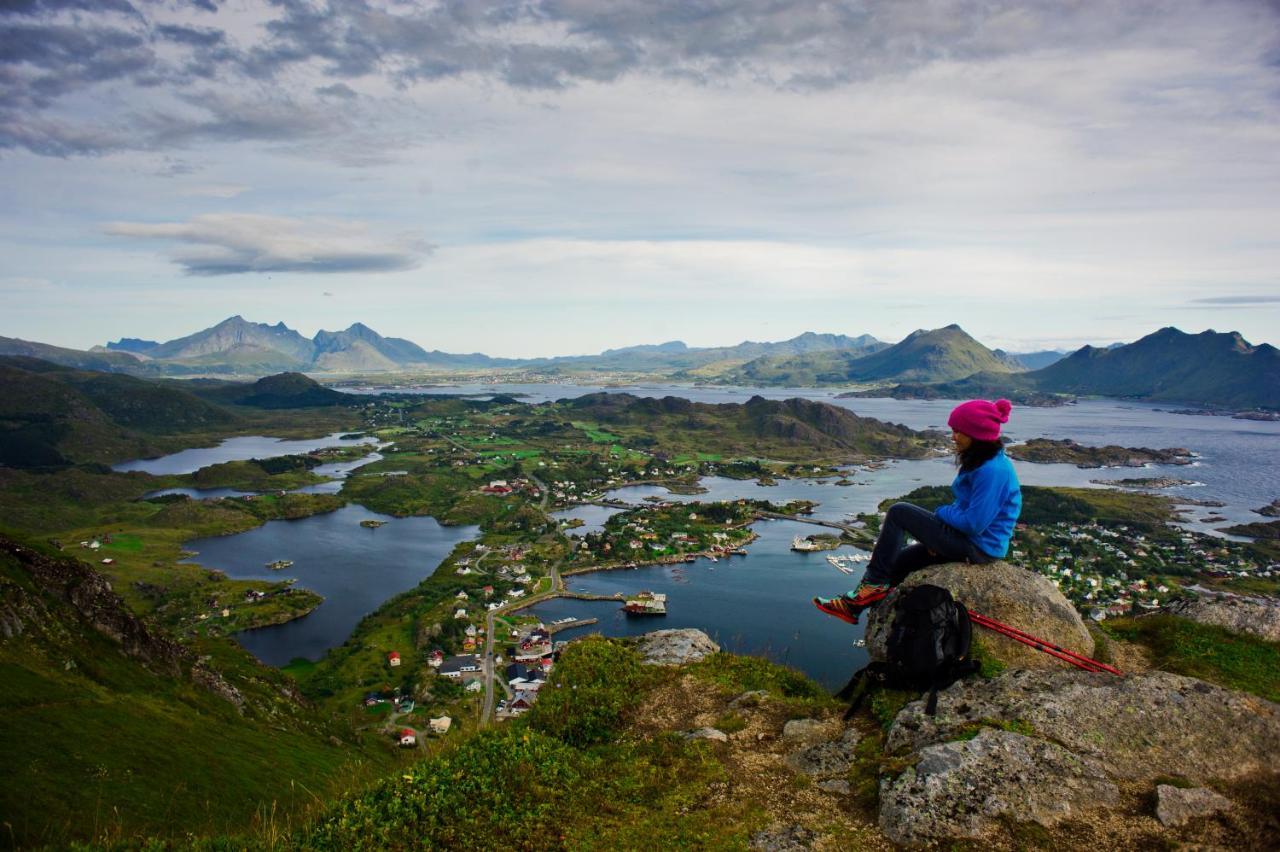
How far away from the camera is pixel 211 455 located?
182875mm

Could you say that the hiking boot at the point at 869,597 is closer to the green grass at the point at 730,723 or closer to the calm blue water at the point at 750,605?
the green grass at the point at 730,723

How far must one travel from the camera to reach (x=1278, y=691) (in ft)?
26.0

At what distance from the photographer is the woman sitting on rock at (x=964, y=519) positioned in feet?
28.1

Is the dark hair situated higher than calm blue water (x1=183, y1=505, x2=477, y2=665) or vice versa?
the dark hair

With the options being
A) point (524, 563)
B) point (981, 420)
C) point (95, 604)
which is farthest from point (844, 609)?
point (524, 563)

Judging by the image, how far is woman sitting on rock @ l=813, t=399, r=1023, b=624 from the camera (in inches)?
337

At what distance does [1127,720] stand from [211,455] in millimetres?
219350

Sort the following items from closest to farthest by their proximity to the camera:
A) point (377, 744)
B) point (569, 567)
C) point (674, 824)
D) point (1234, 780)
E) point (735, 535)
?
point (1234, 780) < point (674, 824) < point (377, 744) < point (569, 567) < point (735, 535)

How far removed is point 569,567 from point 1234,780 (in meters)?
75.0

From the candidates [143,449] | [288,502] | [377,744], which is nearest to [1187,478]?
[377,744]

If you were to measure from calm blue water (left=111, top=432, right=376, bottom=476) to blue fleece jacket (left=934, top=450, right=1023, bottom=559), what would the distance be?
18414 cm

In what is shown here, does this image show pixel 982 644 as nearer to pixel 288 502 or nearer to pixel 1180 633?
pixel 1180 633

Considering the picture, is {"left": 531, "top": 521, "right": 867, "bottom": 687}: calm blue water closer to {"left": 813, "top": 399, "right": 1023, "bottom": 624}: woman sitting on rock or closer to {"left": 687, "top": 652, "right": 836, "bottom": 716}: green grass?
{"left": 687, "top": 652, "right": 836, "bottom": 716}: green grass

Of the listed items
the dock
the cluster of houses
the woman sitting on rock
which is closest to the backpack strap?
the woman sitting on rock
